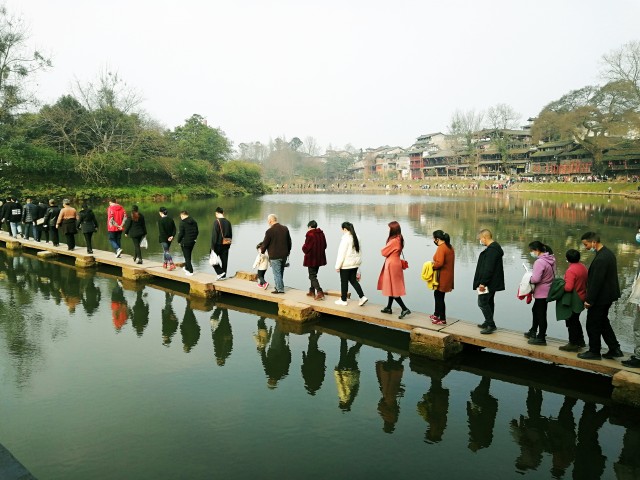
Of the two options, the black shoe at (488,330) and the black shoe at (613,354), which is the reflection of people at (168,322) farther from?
the black shoe at (613,354)

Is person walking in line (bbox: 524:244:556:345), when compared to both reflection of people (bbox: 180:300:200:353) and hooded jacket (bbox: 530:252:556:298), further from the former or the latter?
reflection of people (bbox: 180:300:200:353)

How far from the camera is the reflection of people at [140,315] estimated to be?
8.82 metres

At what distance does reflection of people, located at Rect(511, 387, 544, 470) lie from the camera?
4773mm

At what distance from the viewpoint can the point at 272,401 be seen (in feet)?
19.5

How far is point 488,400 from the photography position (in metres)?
6.09

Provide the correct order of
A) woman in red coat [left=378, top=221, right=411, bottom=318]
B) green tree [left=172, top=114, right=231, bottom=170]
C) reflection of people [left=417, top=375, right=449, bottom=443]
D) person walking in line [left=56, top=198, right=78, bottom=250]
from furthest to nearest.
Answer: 1. green tree [left=172, top=114, right=231, bottom=170]
2. person walking in line [left=56, top=198, right=78, bottom=250]
3. woman in red coat [left=378, top=221, right=411, bottom=318]
4. reflection of people [left=417, top=375, right=449, bottom=443]

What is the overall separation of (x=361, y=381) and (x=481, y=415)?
1.70 m

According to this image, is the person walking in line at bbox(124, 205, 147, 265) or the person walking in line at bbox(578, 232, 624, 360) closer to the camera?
the person walking in line at bbox(578, 232, 624, 360)

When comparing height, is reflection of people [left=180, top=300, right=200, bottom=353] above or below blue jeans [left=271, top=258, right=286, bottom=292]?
below

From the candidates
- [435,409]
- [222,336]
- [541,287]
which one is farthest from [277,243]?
[541,287]

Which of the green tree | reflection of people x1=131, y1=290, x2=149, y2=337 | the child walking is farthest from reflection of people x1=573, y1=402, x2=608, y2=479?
the green tree

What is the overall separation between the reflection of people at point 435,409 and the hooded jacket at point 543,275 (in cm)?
196

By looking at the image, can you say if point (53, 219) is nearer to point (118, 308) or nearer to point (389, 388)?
point (118, 308)

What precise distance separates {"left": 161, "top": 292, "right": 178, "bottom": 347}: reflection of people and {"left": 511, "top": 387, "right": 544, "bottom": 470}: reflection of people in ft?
18.4
